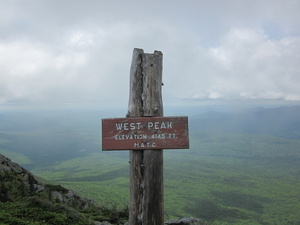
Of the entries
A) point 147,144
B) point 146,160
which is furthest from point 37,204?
point 147,144

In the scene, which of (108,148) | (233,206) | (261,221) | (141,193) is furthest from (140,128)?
(233,206)

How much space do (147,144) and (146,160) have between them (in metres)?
0.39

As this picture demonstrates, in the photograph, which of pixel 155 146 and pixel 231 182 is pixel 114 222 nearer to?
pixel 155 146

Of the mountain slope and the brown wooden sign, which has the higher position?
the brown wooden sign

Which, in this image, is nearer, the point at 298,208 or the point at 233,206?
the point at 298,208

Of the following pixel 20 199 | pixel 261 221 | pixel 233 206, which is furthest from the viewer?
pixel 233 206

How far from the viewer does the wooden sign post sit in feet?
18.0

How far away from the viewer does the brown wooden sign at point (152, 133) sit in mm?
5496

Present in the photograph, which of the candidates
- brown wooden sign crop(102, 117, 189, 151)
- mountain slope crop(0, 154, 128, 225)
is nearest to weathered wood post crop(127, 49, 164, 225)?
brown wooden sign crop(102, 117, 189, 151)

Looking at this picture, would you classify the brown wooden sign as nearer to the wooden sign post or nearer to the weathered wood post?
the wooden sign post

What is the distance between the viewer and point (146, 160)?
553cm

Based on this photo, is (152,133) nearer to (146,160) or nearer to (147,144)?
(147,144)

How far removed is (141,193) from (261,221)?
72.5 m

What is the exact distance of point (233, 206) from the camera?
3221 inches
